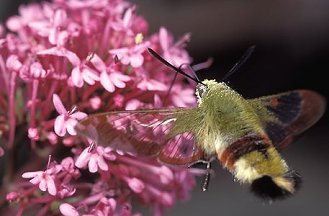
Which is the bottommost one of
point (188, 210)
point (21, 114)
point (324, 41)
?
point (188, 210)

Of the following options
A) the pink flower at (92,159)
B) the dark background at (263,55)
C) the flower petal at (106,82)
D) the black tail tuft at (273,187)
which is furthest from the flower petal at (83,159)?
the dark background at (263,55)

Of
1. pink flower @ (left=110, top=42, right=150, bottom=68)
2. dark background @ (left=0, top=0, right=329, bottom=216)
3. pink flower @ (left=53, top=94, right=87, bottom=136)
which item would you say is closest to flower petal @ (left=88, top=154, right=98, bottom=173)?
pink flower @ (left=53, top=94, right=87, bottom=136)

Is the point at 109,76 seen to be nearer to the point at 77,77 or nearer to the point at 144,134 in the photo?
the point at 77,77


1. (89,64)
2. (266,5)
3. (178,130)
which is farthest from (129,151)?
(266,5)

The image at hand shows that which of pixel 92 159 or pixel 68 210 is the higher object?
pixel 92 159

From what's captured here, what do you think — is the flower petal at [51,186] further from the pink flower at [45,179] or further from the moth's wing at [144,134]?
the moth's wing at [144,134]

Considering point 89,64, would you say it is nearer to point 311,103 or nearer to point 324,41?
point 311,103

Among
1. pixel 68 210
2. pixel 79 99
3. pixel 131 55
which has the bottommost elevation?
pixel 68 210

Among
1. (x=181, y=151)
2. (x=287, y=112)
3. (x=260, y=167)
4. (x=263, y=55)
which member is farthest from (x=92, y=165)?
(x=263, y=55)
